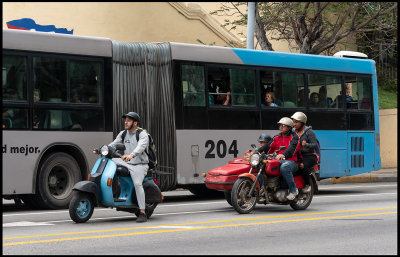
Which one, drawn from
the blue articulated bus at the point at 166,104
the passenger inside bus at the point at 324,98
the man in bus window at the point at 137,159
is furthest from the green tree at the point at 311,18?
the man in bus window at the point at 137,159

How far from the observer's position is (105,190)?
1144 cm

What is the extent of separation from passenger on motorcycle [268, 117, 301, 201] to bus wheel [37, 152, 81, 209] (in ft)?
12.4

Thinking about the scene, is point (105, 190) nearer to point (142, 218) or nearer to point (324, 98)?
point (142, 218)

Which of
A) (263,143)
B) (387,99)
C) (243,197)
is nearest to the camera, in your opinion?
(243,197)

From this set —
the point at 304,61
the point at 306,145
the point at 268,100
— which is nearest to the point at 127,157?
the point at 306,145

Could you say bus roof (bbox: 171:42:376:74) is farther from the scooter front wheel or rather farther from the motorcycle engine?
the scooter front wheel

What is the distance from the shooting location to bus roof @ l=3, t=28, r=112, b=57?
1379 centimetres

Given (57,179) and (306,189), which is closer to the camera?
(306,189)

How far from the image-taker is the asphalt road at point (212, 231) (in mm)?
8797

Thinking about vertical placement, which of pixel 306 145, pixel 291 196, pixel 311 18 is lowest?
pixel 291 196

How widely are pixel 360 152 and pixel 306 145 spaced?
6.22 metres

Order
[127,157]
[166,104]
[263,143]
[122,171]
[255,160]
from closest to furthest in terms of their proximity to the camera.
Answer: [127,157] → [122,171] → [255,160] → [263,143] → [166,104]

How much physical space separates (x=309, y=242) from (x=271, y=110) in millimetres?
8077

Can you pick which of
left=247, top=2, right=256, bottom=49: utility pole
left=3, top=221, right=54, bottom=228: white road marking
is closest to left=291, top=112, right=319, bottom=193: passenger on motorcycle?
left=3, top=221, right=54, bottom=228: white road marking
